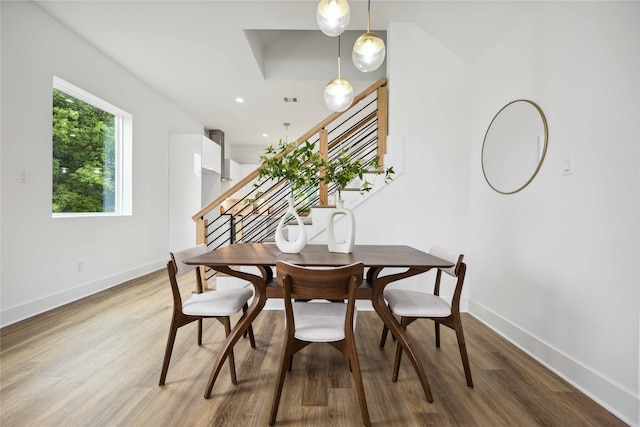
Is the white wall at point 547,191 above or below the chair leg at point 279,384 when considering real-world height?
above

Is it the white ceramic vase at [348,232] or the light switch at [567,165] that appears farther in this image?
the white ceramic vase at [348,232]

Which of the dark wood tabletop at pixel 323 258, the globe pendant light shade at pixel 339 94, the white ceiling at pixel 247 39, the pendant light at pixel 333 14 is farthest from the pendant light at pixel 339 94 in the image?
the dark wood tabletop at pixel 323 258

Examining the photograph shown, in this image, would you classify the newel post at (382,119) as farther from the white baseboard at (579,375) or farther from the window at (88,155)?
the window at (88,155)

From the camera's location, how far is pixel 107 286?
373cm

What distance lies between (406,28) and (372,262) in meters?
2.69

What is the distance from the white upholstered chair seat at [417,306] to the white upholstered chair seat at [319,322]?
1.11 ft

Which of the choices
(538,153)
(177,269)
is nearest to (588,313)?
(538,153)

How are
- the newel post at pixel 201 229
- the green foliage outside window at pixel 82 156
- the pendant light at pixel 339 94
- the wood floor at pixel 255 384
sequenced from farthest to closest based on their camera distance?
1. the newel post at pixel 201 229
2. the green foliage outside window at pixel 82 156
3. the pendant light at pixel 339 94
4. the wood floor at pixel 255 384

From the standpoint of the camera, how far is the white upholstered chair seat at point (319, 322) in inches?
56.9

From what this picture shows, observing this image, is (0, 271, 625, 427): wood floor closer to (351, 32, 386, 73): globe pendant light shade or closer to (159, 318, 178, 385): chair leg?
(159, 318, 178, 385): chair leg

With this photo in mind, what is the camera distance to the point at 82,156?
3504 millimetres

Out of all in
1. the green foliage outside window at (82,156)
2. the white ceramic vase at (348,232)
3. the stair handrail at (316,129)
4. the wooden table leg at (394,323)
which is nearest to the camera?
the wooden table leg at (394,323)

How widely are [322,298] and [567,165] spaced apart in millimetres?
1760

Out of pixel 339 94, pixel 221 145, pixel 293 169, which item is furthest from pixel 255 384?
pixel 221 145
